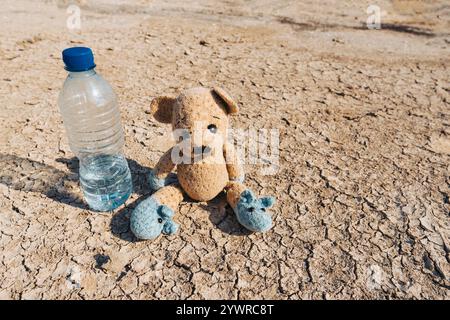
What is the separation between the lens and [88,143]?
205cm

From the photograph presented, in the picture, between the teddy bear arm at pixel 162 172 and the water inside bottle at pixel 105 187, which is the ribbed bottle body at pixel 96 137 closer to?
the water inside bottle at pixel 105 187

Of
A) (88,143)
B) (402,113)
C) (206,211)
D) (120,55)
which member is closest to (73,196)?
(88,143)

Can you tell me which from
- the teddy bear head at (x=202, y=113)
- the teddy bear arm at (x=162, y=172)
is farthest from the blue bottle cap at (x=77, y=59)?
the teddy bear arm at (x=162, y=172)

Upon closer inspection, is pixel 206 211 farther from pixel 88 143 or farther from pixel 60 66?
pixel 60 66

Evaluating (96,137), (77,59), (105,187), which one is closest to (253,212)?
(105,187)

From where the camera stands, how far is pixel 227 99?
146cm

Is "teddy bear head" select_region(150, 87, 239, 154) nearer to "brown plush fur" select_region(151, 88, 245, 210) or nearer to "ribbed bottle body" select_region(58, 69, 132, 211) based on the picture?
"brown plush fur" select_region(151, 88, 245, 210)

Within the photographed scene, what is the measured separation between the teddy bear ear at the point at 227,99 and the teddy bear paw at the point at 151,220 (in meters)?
0.51

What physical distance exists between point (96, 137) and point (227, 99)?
3.21 ft

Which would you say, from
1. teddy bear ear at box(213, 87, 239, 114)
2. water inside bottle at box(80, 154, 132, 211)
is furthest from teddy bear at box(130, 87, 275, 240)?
water inside bottle at box(80, 154, 132, 211)

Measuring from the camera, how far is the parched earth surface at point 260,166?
57.3 inches

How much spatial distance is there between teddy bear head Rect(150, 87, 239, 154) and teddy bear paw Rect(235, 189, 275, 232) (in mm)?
301

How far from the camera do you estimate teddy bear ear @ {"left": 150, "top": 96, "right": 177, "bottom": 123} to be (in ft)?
5.13

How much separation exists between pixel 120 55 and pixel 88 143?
1583 millimetres
